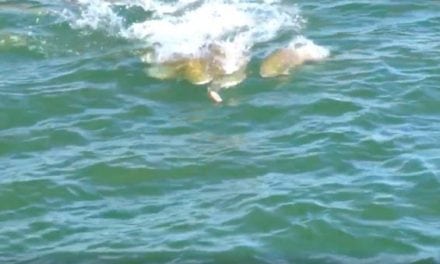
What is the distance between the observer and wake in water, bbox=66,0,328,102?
14688mm

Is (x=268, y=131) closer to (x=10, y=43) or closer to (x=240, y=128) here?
(x=240, y=128)

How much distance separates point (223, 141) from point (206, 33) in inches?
113

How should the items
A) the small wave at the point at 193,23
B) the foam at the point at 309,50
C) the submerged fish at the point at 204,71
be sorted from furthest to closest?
the small wave at the point at 193,23 < the foam at the point at 309,50 < the submerged fish at the point at 204,71

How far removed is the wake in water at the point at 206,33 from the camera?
14.7 metres

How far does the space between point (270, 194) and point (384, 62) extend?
3.64 metres

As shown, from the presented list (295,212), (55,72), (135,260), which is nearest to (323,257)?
(295,212)

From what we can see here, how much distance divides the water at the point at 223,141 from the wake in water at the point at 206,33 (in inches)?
1.7

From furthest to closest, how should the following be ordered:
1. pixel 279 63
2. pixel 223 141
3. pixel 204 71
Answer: pixel 279 63
pixel 204 71
pixel 223 141

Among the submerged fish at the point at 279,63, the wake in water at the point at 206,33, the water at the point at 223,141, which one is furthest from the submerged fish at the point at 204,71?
the submerged fish at the point at 279,63

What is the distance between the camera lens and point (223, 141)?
43.4ft

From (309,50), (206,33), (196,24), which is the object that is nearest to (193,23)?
(196,24)

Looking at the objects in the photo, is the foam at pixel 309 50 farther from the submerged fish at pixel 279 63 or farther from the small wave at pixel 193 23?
the small wave at pixel 193 23

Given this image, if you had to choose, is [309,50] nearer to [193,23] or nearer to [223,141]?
[193,23]

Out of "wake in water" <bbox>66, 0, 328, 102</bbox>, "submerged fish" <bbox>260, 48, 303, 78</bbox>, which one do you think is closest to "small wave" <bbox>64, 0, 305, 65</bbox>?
"wake in water" <bbox>66, 0, 328, 102</bbox>
